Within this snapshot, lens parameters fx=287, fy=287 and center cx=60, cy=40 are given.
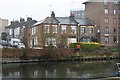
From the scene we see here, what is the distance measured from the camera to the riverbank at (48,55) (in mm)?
52000

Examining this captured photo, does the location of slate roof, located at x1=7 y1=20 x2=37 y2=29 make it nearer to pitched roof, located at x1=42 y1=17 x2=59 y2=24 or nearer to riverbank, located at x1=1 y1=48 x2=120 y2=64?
pitched roof, located at x1=42 y1=17 x2=59 y2=24

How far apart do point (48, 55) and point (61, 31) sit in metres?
13.6

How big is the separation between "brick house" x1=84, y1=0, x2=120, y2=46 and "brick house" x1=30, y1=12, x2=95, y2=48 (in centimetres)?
196

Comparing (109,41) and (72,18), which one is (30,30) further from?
(109,41)

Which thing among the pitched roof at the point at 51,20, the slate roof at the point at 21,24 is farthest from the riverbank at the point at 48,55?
the slate roof at the point at 21,24

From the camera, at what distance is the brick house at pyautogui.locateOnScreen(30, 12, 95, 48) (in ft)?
201

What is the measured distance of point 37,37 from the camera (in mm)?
64375

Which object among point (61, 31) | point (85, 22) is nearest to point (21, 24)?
point (61, 31)

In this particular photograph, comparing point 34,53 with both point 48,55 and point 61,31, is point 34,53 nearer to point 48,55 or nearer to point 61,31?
point 48,55

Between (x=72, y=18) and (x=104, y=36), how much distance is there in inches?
351

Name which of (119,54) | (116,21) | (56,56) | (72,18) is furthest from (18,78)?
(116,21)

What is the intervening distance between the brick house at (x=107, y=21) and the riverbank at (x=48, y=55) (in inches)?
409

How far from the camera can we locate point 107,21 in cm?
7075

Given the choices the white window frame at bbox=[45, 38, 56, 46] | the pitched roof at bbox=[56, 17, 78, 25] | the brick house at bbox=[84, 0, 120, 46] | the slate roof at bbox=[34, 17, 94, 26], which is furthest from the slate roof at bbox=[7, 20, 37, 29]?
the brick house at bbox=[84, 0, 120, 46]
